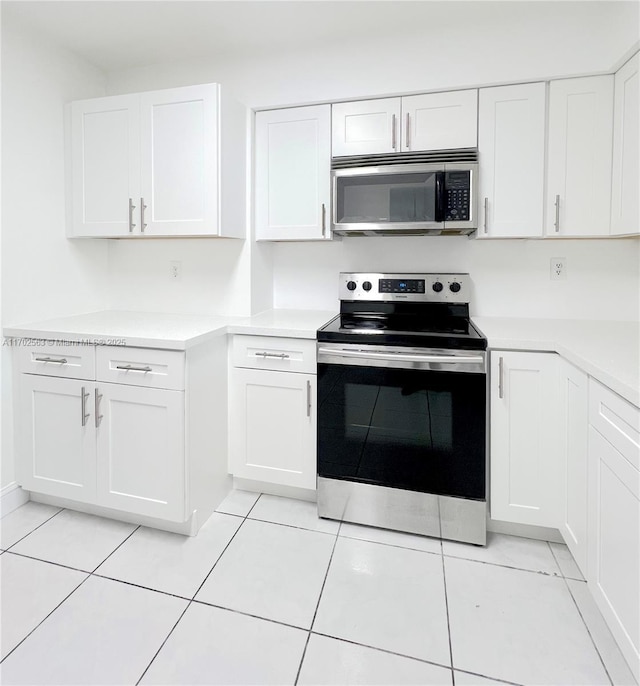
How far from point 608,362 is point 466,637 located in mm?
1015

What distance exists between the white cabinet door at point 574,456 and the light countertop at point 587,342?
78mm

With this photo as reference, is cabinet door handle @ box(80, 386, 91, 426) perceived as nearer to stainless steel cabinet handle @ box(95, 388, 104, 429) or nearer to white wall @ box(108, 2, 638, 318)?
stainless steel cabinet handle @ box(95, 388, 104, 429)

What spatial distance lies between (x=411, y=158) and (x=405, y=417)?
1.27m

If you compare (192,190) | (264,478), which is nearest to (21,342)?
(192,190)

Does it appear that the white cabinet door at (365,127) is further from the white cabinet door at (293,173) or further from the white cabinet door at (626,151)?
the white cabinet door at (626,151)

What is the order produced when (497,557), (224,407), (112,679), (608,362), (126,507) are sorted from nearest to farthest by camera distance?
(112,679)
(608,362)
(497,557)
(126,507)
(224,407)

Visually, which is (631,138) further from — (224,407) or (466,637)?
(224,407)

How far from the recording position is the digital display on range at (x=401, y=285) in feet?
7.57

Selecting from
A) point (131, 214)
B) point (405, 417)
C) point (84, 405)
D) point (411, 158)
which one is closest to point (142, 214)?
point (131, 214)

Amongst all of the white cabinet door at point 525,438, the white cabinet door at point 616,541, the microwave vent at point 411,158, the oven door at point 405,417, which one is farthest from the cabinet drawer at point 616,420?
the microwave vent at point 411,158

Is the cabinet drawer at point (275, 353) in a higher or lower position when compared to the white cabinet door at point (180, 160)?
lower

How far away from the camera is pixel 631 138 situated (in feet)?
5.90

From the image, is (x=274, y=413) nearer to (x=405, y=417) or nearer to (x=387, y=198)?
(x=405, y=417)

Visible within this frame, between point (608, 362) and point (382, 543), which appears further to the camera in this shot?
point (382, 543)
